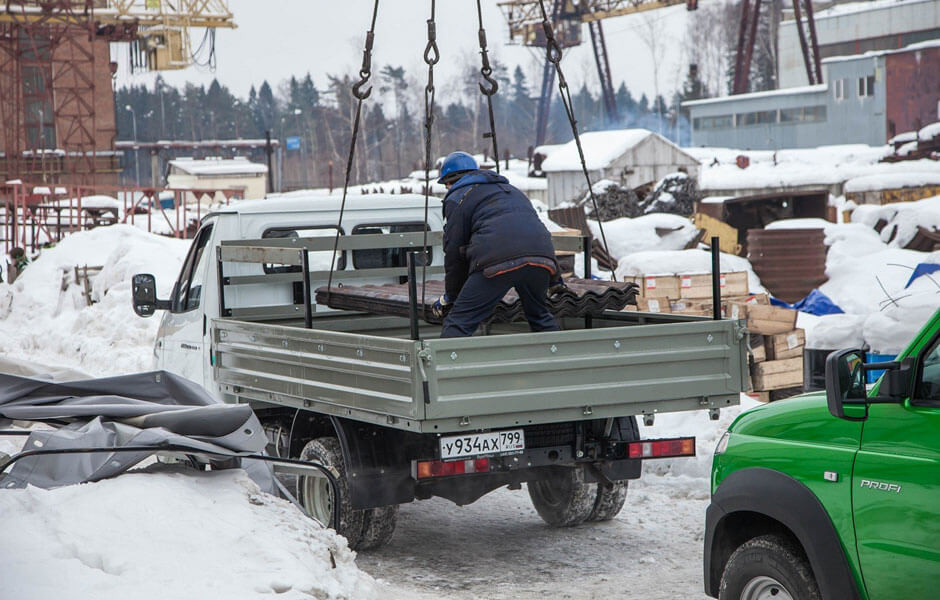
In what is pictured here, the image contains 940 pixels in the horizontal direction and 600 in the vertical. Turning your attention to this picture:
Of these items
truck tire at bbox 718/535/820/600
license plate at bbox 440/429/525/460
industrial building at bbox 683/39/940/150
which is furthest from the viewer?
industrial building at bbox 683/39/940/150

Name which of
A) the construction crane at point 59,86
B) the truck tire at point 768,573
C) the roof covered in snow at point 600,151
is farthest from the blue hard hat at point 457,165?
the construction crane at point 59,86

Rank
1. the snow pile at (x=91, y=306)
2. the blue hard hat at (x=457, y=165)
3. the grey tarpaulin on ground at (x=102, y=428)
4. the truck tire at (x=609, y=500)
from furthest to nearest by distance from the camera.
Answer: the snow pile at (x=91, y=306) < the truck tire at (x=609, y=500) < the blue hard hat at (x=457, y=165) < the grey tarpaulin on ground at (x=102, y=428)

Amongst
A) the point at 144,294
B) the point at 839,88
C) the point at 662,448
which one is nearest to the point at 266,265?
the point at 144,294

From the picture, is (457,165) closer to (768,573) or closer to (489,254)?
(489,254)

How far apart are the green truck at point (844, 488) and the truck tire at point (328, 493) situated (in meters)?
2.72

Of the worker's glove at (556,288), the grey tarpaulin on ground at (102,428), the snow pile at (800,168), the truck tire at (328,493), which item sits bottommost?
the truck tire at (328,493)

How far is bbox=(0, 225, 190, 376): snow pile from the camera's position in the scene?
671 inches

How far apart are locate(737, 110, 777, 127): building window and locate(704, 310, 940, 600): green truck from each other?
6152 cm

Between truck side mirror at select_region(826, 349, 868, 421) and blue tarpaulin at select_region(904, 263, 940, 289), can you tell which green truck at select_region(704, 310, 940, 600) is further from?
blue tarpaulin at select_region(904, 263, 940, 289)

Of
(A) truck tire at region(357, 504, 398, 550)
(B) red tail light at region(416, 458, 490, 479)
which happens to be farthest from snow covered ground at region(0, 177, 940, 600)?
(B) red tail light at region(416, 458, 490, 479)

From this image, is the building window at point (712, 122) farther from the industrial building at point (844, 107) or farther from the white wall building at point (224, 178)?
the white wall building at point (224, 178)

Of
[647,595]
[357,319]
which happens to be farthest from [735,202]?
[647,595]

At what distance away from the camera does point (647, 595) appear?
20.6ft

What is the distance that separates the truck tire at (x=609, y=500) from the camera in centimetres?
771
